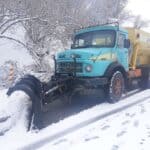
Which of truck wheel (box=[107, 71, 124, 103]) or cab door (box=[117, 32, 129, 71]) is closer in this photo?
truck wheel (box=[107, 71, 124, 103])

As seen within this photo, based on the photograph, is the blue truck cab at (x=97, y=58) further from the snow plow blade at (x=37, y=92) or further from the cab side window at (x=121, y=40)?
Answer: the snow plow blade at (x=37, y=92)

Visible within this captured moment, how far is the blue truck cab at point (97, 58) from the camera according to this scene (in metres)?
9.88

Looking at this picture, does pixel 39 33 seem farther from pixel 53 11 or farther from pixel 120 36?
pixel 120 36

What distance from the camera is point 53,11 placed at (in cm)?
1694

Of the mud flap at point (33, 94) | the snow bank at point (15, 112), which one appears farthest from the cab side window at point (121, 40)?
the snow bank at point (15, 112)

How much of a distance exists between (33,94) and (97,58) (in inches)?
110

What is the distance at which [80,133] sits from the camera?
23.5ft

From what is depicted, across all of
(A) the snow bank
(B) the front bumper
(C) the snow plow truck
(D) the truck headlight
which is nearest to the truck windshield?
(C) the snow plow truck

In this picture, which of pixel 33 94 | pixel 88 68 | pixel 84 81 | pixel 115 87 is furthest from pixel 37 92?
pixel 115 87

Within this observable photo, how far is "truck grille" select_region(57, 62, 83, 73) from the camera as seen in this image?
9.98 m

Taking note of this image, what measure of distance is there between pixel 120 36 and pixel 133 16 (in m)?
20.7

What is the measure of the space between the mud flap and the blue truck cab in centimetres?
175

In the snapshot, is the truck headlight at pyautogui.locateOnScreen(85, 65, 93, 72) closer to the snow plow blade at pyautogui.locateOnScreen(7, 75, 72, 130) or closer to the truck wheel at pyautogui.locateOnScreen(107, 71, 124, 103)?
the truck wheel at pyautogui.locateOnScreen(107, 71, 124, 103)

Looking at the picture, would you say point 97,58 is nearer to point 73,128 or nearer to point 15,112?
point 73,128
